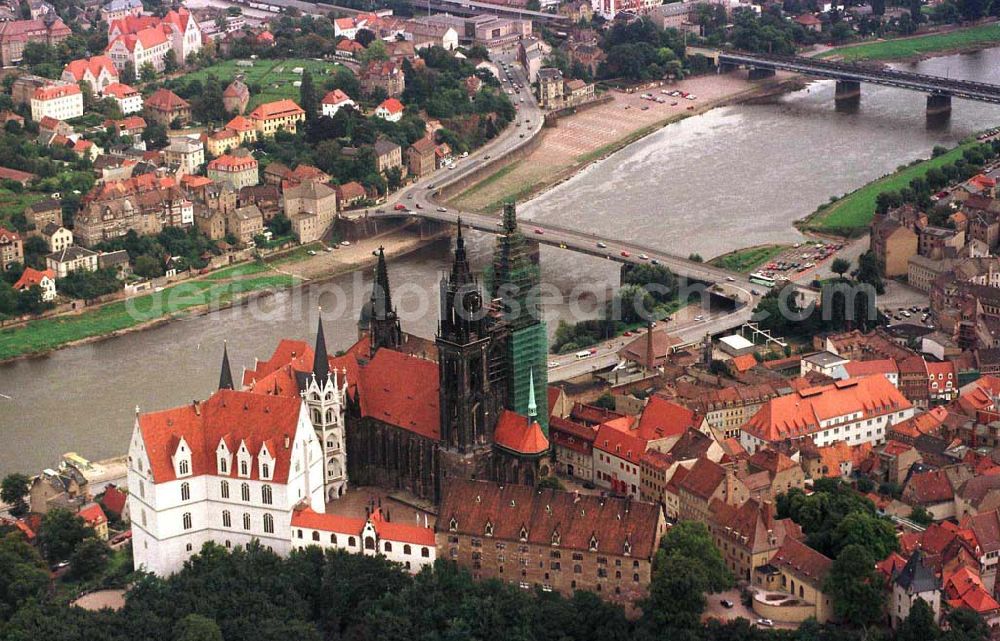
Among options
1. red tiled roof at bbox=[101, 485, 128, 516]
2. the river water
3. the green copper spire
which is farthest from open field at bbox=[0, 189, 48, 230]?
the green copper spire

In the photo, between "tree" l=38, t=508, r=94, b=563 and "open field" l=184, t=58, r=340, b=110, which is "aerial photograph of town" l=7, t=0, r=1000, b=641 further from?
"open field" l=184, t=58, r=340, b=110

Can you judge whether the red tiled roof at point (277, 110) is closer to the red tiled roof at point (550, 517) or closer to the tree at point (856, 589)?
the red tiled roof at point (550, 517)

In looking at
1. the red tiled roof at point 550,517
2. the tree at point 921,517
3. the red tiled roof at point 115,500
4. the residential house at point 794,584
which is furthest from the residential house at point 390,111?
the residential house at point 794,584

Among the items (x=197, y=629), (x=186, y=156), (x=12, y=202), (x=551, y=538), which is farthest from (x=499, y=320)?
(x=186, y=156)

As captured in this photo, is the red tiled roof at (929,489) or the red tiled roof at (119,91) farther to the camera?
the red tiled roof at (119,91)

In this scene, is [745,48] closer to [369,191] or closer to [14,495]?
[369,191]
